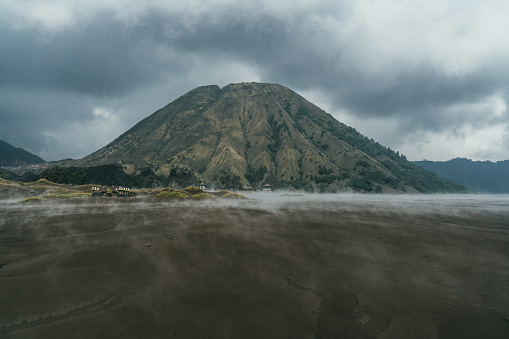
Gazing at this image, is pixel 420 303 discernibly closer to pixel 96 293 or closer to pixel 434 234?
pixel 96 293

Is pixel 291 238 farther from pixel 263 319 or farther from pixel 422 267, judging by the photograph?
pixel 263 319

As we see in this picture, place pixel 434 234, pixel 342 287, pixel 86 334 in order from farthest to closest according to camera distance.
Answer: pixel 434 234, pixel 342 287, pixel 86 334

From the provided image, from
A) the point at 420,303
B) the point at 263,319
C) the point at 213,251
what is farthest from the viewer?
the point at 213,251

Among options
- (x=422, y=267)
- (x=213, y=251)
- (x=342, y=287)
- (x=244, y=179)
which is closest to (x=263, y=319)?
(x=342, y=287)

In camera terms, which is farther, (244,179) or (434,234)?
(244,179)

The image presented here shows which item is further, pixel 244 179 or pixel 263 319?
pixel 244 179

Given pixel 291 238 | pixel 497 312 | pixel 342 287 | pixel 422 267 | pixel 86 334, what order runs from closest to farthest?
1. pixel 86 334
2. pixel 497 312
3. pixel 342 287
4. pixel 422 267
5. pixel 291 238

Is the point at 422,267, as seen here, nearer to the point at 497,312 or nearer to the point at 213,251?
the point at 497,312

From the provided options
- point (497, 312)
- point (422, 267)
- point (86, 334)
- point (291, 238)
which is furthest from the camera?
point (291, 238)

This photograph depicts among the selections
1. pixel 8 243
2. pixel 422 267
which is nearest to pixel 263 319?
pixel 422 267
